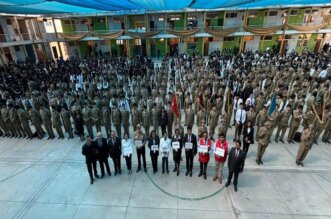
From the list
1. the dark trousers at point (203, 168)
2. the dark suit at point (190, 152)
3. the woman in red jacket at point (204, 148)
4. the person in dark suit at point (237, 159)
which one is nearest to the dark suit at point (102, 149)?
the dark suit at point (190, 152)

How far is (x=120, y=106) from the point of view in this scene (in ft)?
28.6

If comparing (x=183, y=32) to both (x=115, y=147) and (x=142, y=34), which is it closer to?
(x=142, y=34)

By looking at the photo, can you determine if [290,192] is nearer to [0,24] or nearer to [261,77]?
[261,77]

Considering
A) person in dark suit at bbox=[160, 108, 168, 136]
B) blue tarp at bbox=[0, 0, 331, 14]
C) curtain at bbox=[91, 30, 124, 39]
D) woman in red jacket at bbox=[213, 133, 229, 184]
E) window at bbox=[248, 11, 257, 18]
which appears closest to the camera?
woman in red jacket at bbox=[213, 133, 229, 184]

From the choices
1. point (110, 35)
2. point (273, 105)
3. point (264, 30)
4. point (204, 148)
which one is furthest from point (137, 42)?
point (204, 148)

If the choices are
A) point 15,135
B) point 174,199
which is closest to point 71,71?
point 15,135

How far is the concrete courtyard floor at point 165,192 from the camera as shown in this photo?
502 cm

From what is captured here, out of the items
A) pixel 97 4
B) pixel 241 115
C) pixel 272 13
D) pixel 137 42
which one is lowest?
pixel 241 115

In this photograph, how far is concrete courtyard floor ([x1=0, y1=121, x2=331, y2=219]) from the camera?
5020mm

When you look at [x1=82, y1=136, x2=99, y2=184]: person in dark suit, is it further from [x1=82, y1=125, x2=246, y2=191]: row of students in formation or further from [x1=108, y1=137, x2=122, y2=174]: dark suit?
[x1=108, y1=137, x2=122, y2=174]: dark suit

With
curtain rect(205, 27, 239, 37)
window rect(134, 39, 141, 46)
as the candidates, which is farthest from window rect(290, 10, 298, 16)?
window rect(134, 39, 141, 46)

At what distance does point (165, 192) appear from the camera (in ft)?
18.4

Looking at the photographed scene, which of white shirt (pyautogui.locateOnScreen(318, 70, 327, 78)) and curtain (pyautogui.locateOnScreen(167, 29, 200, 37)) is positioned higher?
curtain (pyautogui.locateOnScreen(167, 29, 200, 37))

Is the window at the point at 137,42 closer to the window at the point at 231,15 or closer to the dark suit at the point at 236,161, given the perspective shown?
the window at the point at 231,15
